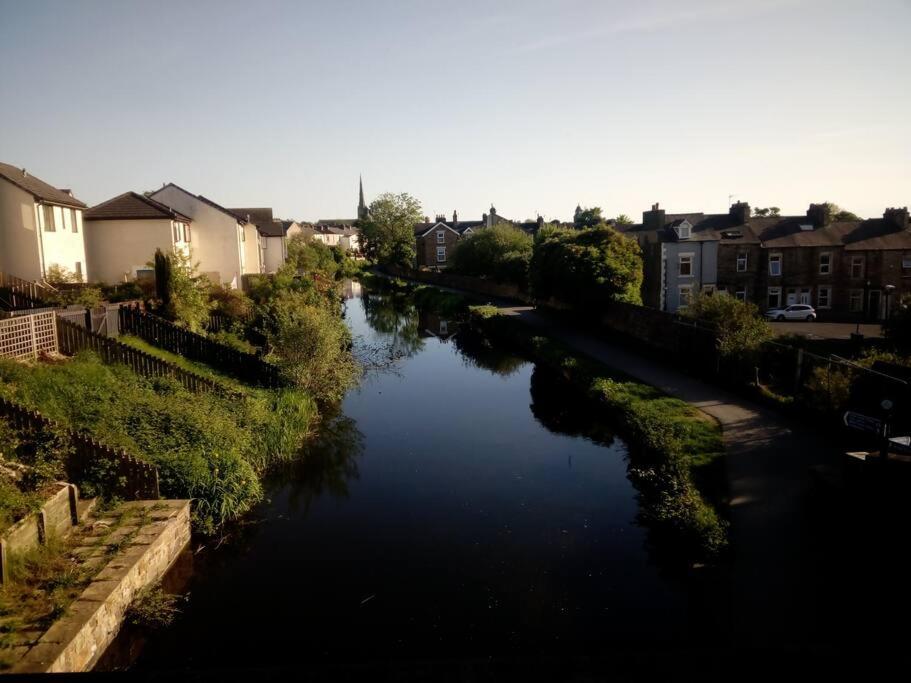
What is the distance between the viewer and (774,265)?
140 ft

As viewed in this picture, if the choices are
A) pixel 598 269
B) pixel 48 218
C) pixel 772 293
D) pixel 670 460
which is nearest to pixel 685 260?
pixel 772 293

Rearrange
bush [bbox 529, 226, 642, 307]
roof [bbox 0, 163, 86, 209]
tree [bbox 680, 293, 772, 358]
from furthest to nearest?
bush [bbox 529, 226, 642, 307] → roof [bbox 0, 163, 86, 209] → tree [bbox 680, 293, 772, 358]

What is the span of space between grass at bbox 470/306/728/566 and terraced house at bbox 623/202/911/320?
20.0 metres

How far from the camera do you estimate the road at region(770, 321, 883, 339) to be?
34.2 m

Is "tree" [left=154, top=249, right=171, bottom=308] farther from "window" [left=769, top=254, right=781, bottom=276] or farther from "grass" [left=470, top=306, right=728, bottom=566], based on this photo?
"window" [left=769, top=254, right=781, bottom=276]

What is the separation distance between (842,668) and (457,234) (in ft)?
290

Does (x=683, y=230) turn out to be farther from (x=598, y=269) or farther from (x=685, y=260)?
(x=598, y=269)

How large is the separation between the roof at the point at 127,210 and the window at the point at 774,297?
38.1m

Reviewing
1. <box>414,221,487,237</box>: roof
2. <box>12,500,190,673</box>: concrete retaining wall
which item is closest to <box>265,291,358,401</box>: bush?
<box>12,500,190,673</box>: concrete retaining wall

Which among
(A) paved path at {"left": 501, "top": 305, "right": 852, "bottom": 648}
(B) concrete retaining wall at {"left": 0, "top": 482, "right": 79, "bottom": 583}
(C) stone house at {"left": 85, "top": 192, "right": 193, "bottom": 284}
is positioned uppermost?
(C) stone house at {"left": 85, "top": 192, "right": 193, "bottom": 284}

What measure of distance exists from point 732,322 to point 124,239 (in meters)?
29.3

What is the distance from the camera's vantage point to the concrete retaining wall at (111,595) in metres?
7.58

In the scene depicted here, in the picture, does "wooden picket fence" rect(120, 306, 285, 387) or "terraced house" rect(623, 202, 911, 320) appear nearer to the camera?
"wooden picket fence" rect(120, 306, 285, 387)

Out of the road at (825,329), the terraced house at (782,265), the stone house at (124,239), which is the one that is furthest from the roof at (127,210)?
the road at (825,329)
